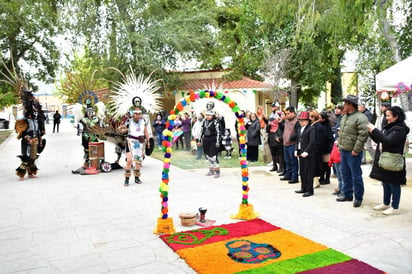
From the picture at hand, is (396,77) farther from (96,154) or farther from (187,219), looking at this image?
(96,154)

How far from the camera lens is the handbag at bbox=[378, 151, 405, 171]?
5492mm

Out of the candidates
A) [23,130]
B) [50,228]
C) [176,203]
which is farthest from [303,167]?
[23,130]

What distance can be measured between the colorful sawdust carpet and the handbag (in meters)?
1.85

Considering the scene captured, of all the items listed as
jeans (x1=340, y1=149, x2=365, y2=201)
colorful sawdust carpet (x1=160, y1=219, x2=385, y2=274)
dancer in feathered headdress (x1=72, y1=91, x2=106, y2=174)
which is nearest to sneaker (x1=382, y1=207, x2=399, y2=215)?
jeans (x1=340, y1=149, x2=365, y2=201)

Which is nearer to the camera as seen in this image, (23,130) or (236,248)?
(236,248)

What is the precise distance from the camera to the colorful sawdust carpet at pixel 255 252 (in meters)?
3.92

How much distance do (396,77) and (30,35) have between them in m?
23.4

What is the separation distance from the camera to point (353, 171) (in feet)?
20.7

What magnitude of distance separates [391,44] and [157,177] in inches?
297

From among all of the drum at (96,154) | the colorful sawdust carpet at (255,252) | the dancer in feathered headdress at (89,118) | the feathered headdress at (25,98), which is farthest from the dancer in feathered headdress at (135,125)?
the colorful sawdust carpet at (255,252)

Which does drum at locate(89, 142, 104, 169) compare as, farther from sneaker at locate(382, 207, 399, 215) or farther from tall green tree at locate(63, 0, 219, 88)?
tall green tree at locate(63, 0, 219, 88)

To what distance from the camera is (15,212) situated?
251 inches

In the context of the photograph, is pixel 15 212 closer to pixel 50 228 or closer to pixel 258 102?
pixel 50 228

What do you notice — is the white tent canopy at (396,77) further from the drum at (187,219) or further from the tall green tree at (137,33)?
the tall green tree at (137,33)
